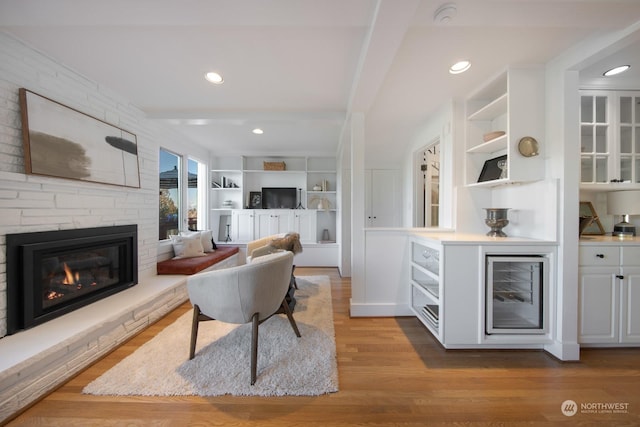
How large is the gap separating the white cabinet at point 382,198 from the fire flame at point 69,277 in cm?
406

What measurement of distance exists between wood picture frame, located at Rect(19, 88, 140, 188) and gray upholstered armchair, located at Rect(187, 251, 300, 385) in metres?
1.51

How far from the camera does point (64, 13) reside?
137 centimetres

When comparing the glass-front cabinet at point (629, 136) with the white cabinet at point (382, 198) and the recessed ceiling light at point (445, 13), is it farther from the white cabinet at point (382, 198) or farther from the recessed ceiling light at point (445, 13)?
the white cabinet at point (382, 198)

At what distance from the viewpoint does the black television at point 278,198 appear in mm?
4859

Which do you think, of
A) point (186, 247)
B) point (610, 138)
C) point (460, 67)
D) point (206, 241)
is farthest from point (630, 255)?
point (206, 241)

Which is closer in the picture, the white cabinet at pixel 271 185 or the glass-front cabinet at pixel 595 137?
the glass-front cabinet at pixel 595 137

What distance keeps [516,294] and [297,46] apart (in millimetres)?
2687

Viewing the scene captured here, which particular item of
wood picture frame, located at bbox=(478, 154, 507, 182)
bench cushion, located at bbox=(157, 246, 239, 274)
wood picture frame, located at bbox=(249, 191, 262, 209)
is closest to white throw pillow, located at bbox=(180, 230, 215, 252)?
bench cushion, located at bbox=(157, 246, 239, 274)

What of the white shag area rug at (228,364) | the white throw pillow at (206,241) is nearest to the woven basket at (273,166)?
the white throw pillow at (206,241)

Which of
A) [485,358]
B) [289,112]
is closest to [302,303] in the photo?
Result: [485,358]

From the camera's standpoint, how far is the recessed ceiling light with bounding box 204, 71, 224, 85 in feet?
6.78

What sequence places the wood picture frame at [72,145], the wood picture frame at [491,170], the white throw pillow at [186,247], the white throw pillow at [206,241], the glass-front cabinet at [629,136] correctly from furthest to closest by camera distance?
1. the white throw pillow at [206,241]
2. the white throw pillow at [186,247]
3. the wood picture frame at [491,170]
4. the glass-front cabinet at [629,136]
5. the wood picture frame at [72,145]

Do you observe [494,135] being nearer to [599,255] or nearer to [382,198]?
[599,255]

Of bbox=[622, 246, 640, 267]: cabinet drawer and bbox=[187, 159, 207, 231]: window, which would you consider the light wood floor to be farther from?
bbox=[187, 159, 207, 231]: window
